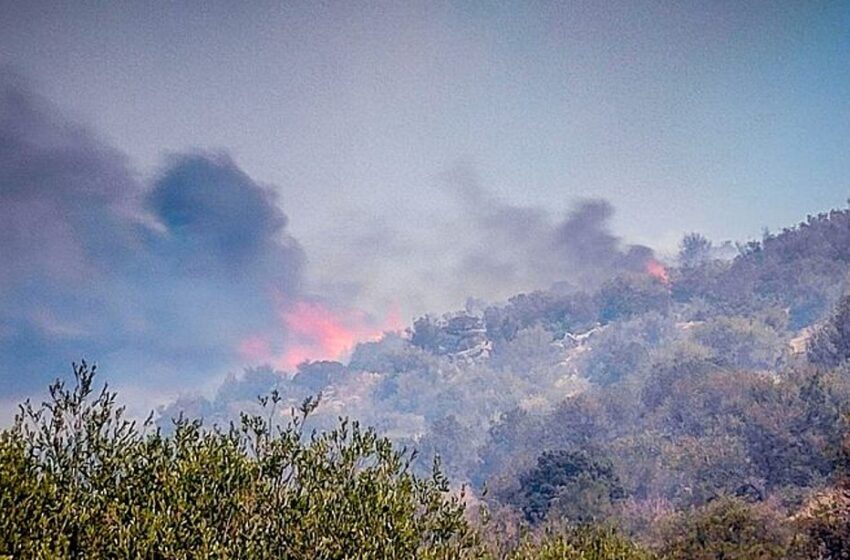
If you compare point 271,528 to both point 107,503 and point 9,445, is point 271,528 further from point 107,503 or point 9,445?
point 9,445

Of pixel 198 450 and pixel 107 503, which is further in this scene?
pixel 198 450

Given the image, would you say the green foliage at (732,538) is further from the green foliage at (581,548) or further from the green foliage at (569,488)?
the green foliage at (569,488)

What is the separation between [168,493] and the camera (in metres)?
18.2

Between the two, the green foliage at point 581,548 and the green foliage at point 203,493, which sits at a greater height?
the green foliage at point 203,493

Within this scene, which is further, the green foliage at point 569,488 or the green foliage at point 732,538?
the green foliage at point 569,488

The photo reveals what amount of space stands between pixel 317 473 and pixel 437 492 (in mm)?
3580

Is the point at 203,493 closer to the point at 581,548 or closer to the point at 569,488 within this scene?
the point at 581,548

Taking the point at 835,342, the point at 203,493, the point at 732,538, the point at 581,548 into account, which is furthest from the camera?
the point at 835,342

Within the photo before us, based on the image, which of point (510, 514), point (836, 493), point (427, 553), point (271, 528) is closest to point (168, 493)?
point (271, 528)

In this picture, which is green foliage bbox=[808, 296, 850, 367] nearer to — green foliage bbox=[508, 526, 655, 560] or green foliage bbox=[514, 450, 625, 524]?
green foliage bbox=[514, 450, 625, 524]

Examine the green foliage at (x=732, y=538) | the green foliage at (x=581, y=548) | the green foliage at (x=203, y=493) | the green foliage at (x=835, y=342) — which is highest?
the green foliage at (x=835, y=342)

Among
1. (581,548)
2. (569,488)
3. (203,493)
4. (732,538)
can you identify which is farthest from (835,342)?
(203,493)

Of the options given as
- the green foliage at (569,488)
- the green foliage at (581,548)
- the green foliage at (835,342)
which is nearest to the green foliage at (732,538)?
the green foliage at (581,548)

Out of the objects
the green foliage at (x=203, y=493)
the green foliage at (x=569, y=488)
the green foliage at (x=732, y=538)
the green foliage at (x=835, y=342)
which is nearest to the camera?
the green foliage at (x=203, y=493)
